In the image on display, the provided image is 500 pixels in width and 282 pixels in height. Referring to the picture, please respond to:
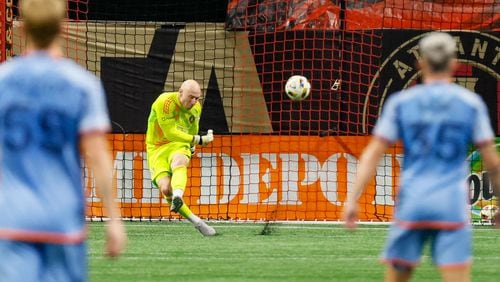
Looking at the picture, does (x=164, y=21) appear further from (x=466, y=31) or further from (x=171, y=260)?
(x=171, y=260)

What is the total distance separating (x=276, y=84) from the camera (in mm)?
18438

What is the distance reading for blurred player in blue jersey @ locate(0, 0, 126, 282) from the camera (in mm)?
5375

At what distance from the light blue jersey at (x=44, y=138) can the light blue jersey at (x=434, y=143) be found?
6.11 ft

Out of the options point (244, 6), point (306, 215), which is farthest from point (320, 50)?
point (306, 215)

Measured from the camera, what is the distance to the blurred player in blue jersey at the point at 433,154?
6555 mm

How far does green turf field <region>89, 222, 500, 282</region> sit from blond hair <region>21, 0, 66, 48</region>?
194 inches

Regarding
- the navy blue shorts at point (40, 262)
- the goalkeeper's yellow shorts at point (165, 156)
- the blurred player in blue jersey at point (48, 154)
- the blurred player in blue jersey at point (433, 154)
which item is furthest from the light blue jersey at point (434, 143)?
the goalkeeper's yellow shorts at point (165, 156)

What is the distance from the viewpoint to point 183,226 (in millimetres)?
16969

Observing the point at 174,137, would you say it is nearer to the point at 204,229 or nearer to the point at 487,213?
the point at 204,229

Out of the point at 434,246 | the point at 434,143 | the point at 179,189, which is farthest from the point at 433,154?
the point at 179,189

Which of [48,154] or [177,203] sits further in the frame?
[177,203]

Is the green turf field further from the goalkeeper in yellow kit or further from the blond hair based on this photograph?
the blond hair

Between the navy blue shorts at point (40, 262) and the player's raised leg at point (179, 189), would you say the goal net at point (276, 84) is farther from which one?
the navy blue shorts at point (40, 262)

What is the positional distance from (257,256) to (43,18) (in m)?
7.07
